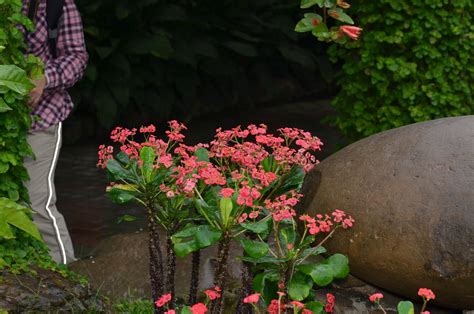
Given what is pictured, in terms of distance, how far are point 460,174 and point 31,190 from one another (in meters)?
2.52

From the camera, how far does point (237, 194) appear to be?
3521 millimetres

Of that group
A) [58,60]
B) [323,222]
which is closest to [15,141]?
[58,60]

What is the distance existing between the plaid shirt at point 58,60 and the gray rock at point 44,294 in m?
0.98

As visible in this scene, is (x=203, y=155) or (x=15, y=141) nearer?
(x=203, y=155)

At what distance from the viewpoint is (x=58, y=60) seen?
18.4ft

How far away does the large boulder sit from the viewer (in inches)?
176

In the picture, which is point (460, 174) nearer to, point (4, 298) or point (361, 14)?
point (4, 298)

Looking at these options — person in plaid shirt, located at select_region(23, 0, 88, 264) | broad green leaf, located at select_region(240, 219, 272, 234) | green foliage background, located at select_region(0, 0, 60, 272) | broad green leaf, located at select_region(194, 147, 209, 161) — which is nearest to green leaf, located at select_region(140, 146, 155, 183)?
broad green leaf, located at select_region(194, 147, 209, 161)

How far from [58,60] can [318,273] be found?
8.25 ft

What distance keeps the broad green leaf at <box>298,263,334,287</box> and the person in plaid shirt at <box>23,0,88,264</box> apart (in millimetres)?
2263

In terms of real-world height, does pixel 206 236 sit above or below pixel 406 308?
above

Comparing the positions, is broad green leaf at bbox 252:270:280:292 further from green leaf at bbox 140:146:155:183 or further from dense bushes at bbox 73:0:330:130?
dense bushes at bbox 73:0:330:130

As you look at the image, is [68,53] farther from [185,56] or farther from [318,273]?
[185,56]

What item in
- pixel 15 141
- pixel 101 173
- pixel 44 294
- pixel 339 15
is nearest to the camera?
pixel 339 15
